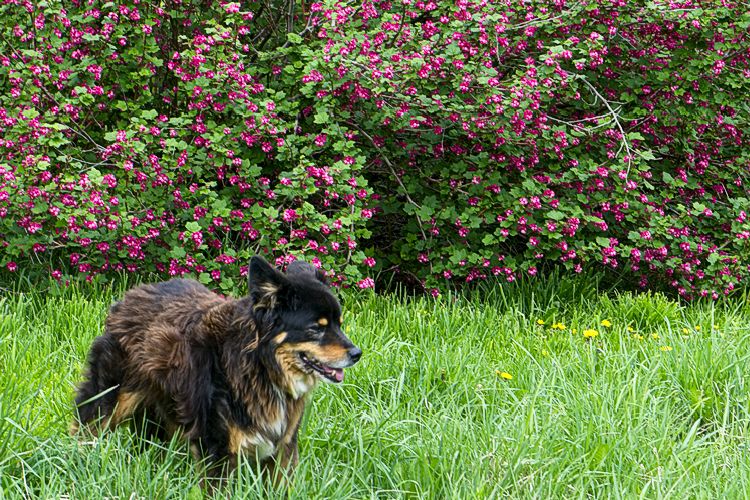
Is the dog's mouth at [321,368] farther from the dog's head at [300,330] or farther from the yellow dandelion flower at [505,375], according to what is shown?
the yellow dandelion flower at [505,375]

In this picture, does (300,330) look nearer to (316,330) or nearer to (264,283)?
(316,330)

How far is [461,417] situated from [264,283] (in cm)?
121

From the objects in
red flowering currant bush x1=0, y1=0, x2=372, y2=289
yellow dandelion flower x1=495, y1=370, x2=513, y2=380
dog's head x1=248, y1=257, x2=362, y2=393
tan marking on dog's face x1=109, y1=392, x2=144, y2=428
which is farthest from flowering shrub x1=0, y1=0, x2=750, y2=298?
dog's head x1=248, y1=257, x2=362, y2=393

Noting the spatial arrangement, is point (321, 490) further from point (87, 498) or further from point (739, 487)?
point (739, 487)

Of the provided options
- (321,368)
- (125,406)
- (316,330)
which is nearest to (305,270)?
(316,330)

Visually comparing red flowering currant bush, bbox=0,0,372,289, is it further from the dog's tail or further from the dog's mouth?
the dog's mouth

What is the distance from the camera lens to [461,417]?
3.83 metres

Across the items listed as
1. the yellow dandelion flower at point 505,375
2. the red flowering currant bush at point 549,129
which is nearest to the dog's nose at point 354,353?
the yellow dandelion flower at point 505,375

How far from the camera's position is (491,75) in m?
5.50

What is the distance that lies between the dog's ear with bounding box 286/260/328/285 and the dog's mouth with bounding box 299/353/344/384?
374 mm

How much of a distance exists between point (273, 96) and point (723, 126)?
11.2 feet

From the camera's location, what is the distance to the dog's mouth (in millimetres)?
3242

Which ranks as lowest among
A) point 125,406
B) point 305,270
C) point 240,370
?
point 125,406

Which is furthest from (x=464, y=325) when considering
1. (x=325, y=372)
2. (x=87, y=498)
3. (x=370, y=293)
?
(x=87, y=498)
